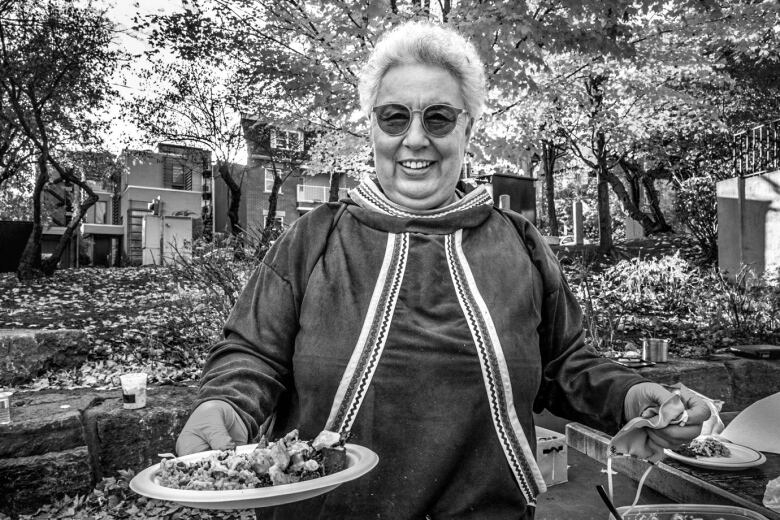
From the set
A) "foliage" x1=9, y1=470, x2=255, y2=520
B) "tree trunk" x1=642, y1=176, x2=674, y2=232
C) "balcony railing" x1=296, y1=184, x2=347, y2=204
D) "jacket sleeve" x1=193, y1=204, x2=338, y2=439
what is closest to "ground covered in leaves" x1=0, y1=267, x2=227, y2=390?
"foliage" x1=9, y1=470, x2=255, y2=520

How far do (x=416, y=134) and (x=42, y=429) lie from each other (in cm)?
321

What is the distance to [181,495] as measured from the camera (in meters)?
1.01

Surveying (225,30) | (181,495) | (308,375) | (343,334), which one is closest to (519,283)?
(343,334)

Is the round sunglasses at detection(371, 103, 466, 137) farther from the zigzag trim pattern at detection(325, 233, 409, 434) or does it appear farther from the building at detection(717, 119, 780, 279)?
the building at detection(717, 119, 780, 279)

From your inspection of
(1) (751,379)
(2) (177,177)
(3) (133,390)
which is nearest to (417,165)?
(3) (133,390)

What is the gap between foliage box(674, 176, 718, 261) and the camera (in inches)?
512

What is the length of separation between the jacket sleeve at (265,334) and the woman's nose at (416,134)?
1.07ft

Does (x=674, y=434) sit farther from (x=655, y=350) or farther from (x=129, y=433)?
(x=655, y=350)

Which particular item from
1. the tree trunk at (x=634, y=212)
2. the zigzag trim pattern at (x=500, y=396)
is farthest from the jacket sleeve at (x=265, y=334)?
the tree trunk at (x=634, y=212)

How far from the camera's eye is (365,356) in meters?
1.47

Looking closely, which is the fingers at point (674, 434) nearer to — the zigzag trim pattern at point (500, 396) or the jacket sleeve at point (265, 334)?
the zigzag trim pattern at point (500, 396)

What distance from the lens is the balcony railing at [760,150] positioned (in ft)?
33.8

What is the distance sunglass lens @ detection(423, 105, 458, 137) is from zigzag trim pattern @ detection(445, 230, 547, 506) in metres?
0.48

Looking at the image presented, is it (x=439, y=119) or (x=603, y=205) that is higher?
(x=603, y=205)
